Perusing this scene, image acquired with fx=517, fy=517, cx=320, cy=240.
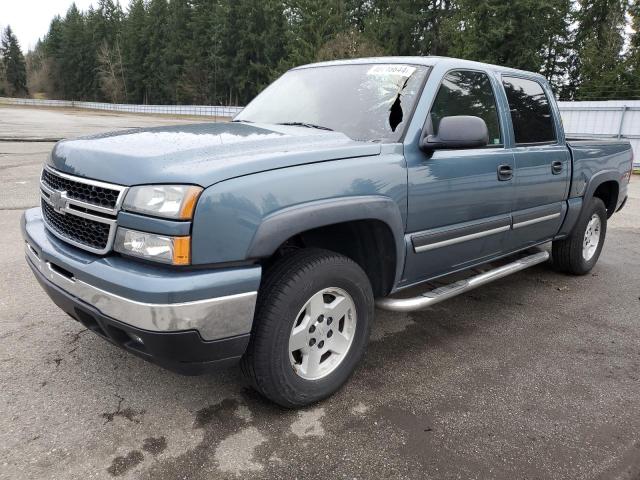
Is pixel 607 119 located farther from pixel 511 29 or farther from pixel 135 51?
pixel 135 51

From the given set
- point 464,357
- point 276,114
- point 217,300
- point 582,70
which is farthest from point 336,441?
point 582,70

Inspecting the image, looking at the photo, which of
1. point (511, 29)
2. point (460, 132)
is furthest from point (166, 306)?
point (511, 29)

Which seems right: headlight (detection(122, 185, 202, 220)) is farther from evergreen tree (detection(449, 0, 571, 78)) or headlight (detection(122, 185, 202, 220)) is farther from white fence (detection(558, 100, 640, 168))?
evergreen tree (detection(449, 0, 571, 78))

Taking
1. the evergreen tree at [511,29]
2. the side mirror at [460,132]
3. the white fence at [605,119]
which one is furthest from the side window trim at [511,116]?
the evergreen tree at [511,29]

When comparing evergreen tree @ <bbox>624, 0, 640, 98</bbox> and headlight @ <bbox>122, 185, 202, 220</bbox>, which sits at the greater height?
evergreen tree @ <bbox>624, 0, 640, 98</bbox>

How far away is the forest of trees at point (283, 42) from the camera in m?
39.0

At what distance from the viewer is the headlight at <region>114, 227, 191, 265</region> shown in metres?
2.12

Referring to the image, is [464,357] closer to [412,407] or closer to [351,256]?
[412,407]

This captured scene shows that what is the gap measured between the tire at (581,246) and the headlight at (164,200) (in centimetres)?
398

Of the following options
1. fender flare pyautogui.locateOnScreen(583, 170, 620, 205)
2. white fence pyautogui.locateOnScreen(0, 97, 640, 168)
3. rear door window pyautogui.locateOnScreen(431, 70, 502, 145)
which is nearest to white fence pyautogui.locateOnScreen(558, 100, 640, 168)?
white fence pyautogui.locateOnScreen(0, 97, 640, 168)

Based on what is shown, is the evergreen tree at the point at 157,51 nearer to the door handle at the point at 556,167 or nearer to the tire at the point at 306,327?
the door handle at the point at 556,167

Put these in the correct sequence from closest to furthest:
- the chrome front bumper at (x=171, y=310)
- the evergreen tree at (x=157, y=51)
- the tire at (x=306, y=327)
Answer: the chrome front bumper at (x=171, y=310), the tire at (x=306, y=327), the evergreen tree at (x=157, y=51)

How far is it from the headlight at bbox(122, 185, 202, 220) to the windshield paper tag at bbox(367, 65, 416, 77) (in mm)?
1804

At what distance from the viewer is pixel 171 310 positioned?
208 centimetres
